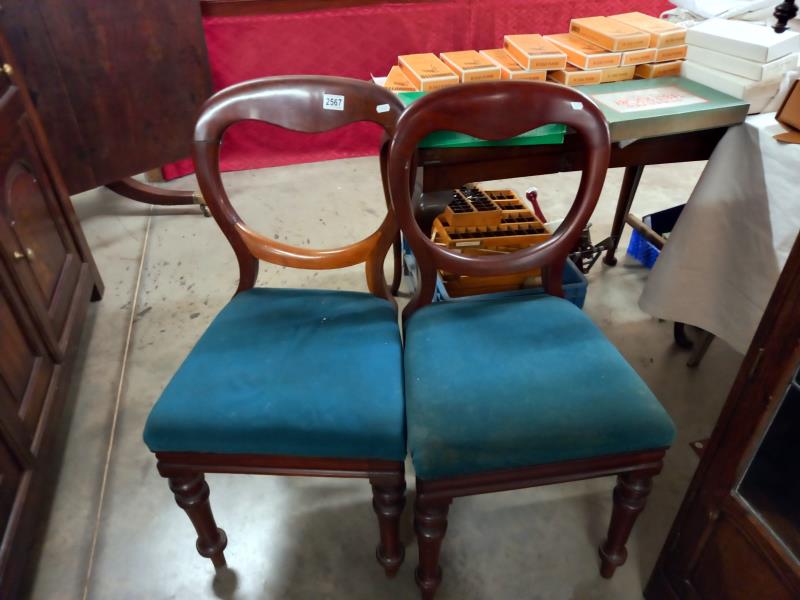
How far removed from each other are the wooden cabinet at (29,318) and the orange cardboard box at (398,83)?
0.88 m

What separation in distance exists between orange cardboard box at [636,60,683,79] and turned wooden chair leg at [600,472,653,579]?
37.8 inches

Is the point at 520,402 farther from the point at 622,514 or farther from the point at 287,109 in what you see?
the point at 287,109

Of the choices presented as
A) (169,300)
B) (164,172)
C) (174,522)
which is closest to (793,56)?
(174,522)

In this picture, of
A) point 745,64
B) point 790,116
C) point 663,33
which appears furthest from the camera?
point 663,33

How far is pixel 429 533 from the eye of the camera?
35.7 inches

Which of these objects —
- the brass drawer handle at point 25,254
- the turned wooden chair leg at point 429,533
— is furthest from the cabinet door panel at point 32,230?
the turned wooden chair leg at point 429,533

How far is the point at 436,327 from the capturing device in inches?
40.0

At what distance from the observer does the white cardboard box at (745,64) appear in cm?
119

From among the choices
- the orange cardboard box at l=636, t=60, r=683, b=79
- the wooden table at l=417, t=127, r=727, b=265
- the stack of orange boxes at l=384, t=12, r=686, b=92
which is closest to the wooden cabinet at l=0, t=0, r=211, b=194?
the stack of orange boxes at l=384, t=12, r=686, b=92

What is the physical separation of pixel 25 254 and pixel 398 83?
0.95m

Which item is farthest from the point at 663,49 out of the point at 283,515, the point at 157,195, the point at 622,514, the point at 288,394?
the point at 157,195

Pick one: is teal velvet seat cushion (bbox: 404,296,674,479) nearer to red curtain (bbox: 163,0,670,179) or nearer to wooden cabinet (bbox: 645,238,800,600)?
wooden cabinet (bbox: 645,238,800,600)

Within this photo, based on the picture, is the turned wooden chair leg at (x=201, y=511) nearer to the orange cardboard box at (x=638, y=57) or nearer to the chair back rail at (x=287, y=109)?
the chair back rail at (x=287, y=109)

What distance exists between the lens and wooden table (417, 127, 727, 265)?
1143 mm
